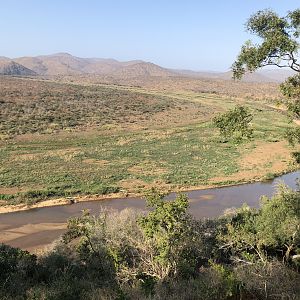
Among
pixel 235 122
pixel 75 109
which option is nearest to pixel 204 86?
pixel 75 109

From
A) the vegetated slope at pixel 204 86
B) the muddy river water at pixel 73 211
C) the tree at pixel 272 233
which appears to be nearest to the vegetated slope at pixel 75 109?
the muddy river water at pixel 73 211

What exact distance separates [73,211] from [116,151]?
18.5 meters

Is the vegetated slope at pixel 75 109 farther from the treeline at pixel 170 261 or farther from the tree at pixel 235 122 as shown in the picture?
the tree at pixel 235 122

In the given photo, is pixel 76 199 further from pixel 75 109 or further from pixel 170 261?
pixel 75 109

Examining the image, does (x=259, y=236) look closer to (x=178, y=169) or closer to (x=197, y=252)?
(x=197, y=252)

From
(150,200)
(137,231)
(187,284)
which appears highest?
(150,200)

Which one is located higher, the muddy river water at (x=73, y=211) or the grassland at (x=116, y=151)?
the grassland at (x=116, y=151)

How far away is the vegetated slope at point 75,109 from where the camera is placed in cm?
6406

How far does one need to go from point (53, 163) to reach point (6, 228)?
15390 mm

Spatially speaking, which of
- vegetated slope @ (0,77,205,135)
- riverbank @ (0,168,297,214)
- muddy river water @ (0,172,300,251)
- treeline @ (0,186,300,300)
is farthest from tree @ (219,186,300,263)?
vegetated slope @ (0,77,205,135)

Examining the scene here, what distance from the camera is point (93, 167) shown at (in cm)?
4303

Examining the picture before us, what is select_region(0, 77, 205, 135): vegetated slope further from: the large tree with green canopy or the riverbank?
the large tree with green canopy

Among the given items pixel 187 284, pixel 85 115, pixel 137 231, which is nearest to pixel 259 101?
pixel 85 115

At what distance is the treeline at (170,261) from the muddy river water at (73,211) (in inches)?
231
